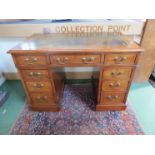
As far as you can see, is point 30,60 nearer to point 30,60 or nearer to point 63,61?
point 30,60

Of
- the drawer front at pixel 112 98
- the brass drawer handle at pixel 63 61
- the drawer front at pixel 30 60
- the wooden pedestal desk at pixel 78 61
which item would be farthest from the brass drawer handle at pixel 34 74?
the drawer front at pixel 112 98

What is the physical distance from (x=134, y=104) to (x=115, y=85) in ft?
1.69

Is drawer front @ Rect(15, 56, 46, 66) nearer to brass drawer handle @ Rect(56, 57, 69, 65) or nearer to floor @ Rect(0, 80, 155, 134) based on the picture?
brass drawer handle @ Rect(56, 57, 69, 65)

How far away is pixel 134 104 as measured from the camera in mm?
1511

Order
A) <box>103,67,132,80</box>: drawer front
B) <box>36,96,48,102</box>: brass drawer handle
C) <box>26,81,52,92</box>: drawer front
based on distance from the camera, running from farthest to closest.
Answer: <box>36,96,48,102</box>: brass drawer handle
<box>26,81,52,92</box>: drawer front
<box>103,67,132,80</box>: drawer front

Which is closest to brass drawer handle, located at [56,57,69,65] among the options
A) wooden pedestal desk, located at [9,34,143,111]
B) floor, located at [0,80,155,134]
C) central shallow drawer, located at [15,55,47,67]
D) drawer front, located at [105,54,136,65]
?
wooden pedestal desk, located at [9,34,143,111]

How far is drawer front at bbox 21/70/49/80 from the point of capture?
114 centimetres

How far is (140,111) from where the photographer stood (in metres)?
1.42

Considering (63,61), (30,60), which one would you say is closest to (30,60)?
(30,60)

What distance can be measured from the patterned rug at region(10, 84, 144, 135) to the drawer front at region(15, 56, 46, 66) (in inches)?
25.8

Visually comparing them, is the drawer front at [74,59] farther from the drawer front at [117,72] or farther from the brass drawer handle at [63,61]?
the drawer front at [117,72]

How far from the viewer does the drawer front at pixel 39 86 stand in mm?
1220
